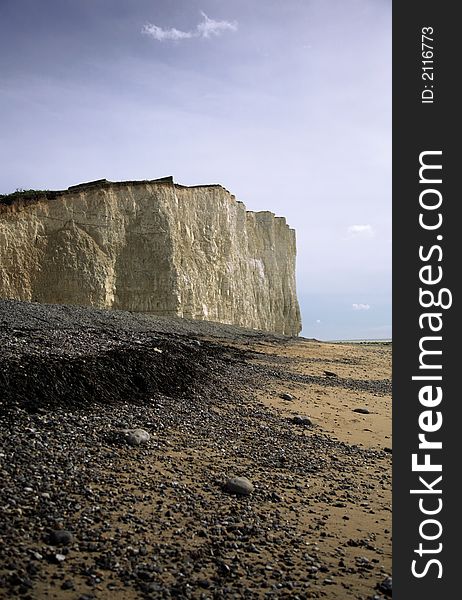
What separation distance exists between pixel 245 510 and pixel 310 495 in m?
1.05

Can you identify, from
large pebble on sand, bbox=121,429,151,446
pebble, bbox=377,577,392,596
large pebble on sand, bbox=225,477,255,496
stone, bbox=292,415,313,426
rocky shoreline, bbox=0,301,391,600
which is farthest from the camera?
stone, bbox=292,415,313,426

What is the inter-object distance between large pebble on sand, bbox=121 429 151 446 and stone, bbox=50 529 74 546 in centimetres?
Result: 226

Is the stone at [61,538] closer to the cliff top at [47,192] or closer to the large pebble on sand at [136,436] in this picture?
the large pebble on sand at [136,436]

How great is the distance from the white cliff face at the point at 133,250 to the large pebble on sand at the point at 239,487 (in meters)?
22.0

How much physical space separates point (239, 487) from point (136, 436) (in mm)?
1559

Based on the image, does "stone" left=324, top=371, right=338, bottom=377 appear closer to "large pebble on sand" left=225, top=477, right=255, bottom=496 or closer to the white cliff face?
"large pebble on sand" left=225, top=477, right=255, bottom=496

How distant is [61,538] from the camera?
3902 mm

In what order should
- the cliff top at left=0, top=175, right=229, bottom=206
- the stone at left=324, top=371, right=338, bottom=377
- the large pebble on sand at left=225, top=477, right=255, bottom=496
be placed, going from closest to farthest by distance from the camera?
the large pebble on sand at left=225, top=477, right=255, bottom=496, the stone at left=324, top=371, right=338, bottom=377, the cliff top at left=0, top=175, right=229, bottom=206

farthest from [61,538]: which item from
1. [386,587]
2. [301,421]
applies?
[301,421]

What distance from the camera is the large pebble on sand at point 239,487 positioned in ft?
17.7

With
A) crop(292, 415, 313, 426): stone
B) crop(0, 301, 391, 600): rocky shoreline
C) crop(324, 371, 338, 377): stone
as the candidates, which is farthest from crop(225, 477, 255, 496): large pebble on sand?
crop(324, 371, 338, 377): stone

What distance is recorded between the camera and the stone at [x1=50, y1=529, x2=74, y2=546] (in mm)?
3893

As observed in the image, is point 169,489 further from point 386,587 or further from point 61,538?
point 386,587

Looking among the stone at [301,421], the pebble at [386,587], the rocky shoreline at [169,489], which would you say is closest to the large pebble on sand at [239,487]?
the rocky shoreline at [169,489]
